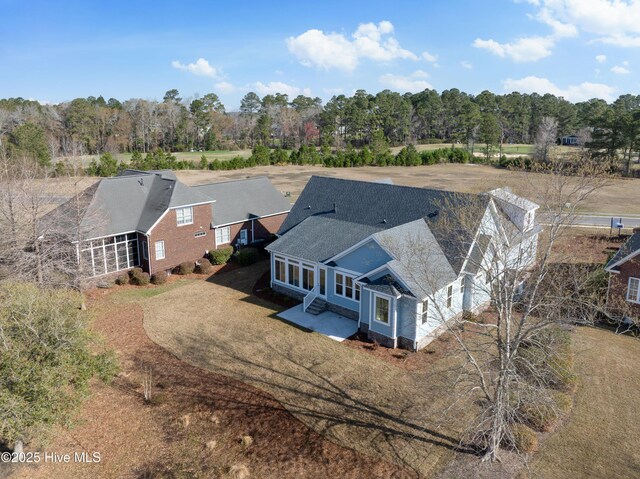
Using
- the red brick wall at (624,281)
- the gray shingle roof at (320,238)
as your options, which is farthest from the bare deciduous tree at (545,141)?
the gray shingle roof at (320,238)

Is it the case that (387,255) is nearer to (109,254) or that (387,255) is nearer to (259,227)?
(259,227)

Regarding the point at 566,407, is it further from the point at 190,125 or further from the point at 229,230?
the point at 190,125

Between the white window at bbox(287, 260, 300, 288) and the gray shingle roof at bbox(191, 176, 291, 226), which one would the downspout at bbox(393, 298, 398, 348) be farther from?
the gray shingle roof at bbox(191, 176, 291, 226)

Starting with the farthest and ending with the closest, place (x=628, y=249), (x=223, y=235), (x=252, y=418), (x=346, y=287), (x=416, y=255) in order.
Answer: (x=223, y=235), (x=346, y=287), (x=628, y=249), (x=416, y=255), (x=252, y=418)

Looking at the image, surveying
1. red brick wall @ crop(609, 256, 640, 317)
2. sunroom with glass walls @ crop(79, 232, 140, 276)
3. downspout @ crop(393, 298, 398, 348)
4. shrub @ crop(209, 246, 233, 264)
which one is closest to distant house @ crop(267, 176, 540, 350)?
downspout @ crop(393, 298, 398, 348)

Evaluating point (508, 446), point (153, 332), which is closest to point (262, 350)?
point (153, 332)

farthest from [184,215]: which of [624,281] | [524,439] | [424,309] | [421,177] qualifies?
[421,177]
